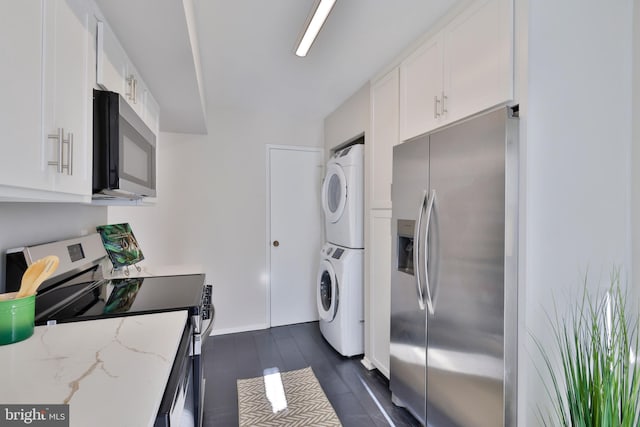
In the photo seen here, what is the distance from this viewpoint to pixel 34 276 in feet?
3.03

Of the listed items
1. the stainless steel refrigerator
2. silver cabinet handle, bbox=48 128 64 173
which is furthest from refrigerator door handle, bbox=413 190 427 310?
silver cabinet handle, bbox=48 128 64 173

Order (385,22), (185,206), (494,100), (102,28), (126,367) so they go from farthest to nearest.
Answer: (185,206) < (385,22) < (494,100) < (102,28) < (126,367)

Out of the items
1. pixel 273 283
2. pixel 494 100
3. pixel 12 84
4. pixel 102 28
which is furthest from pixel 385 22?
pixel 273 283

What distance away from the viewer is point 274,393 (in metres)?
2.15

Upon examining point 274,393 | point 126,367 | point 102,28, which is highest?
point 102,28

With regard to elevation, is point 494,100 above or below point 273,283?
above

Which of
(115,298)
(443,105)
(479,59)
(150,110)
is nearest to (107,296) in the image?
(115,298)

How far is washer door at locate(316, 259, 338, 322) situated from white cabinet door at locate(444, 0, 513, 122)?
1.76 metres

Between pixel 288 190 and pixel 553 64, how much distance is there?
2644 millimetres

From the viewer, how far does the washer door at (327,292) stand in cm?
275

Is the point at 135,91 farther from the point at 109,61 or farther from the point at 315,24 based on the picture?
the point at 315,24

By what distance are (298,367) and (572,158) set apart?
7.86 ft

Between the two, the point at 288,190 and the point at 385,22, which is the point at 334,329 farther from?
the point at 385,22

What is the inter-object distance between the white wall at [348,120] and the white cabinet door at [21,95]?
2.16 meters
